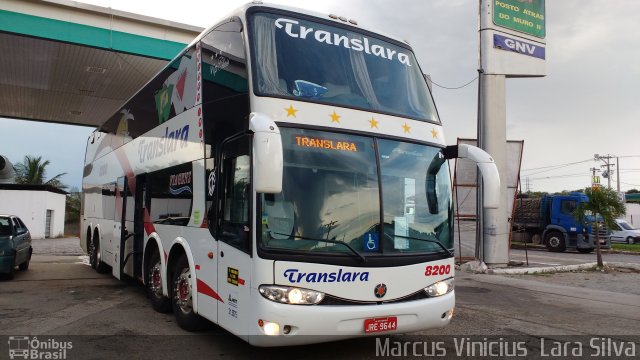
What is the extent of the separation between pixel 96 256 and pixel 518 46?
13.4 meters

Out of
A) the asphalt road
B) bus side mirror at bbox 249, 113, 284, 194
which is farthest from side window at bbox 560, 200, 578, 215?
bus side mirror at bbox 249, 113, 284, 194

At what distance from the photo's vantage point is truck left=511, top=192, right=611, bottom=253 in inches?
940

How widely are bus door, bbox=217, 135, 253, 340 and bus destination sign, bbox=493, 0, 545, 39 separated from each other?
12556 millimetres

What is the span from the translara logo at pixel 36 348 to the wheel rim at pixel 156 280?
172cm

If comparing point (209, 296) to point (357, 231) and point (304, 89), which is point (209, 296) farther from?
point (304, 89)

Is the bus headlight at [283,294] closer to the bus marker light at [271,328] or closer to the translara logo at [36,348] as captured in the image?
the bus marker light at [271,328]

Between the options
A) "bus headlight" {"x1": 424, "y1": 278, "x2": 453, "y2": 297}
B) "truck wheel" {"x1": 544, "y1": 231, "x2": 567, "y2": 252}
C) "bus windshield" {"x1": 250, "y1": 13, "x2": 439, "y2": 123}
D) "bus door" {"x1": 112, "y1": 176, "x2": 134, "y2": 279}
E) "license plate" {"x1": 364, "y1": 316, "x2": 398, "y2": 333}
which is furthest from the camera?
"truck wheel" {"x1": 544, "y1": 231, "x2": 567, "y2": 252}

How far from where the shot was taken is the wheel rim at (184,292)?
21.2 ft

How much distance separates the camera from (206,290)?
5.78 m

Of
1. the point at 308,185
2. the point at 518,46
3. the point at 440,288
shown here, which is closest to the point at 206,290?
the point at 308,185

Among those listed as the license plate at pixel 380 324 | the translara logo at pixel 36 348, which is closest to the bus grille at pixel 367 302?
the license plate at pixel 380 324

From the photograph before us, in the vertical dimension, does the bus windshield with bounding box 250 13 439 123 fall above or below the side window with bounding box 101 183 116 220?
above

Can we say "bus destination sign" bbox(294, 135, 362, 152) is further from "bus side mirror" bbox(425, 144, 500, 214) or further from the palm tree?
the palm tree

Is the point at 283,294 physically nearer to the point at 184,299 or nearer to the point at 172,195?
the point at 184,299
